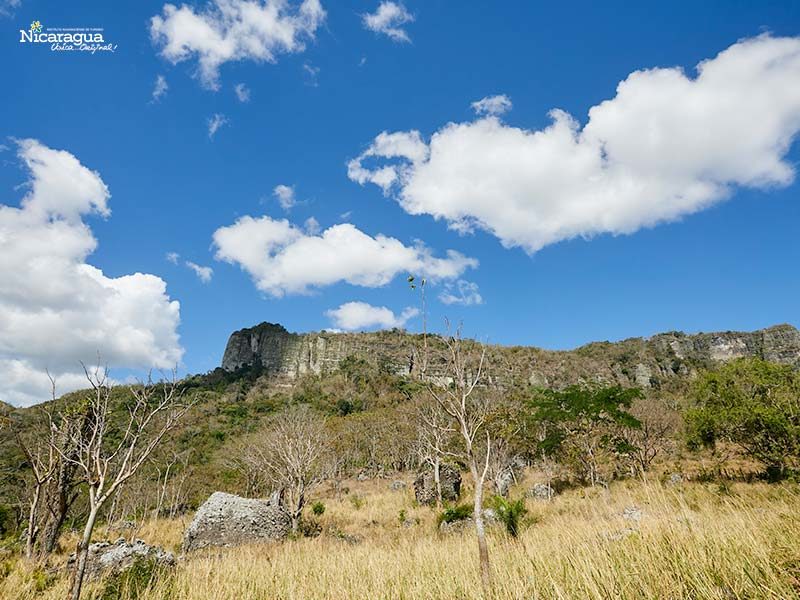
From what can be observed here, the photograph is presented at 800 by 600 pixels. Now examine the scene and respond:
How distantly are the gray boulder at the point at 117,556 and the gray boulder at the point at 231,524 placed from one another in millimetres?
4409

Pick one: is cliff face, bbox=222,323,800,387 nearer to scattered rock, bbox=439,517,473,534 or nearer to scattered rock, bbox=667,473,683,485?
scattered rock, bbox=667,473,683,485

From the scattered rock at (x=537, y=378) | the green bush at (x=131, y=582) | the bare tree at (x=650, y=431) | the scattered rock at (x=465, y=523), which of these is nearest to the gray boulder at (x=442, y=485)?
the scattered rock at (x=465, y=523)

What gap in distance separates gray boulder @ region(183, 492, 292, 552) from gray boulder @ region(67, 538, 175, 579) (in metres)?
4.41

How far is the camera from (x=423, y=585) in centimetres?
502

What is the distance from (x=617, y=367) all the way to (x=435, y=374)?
113 metres

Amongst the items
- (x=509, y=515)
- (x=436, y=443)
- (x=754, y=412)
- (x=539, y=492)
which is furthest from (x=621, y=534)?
(x=539, y=492)

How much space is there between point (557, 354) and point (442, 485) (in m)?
99.2

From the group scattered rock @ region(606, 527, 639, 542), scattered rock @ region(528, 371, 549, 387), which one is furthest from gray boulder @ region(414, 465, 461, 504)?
scattered rock @ region(528, 371, 549, 387)

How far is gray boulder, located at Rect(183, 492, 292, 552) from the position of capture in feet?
47.1

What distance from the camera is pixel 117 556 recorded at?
30.7 ft

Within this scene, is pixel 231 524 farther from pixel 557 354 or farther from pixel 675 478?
pixel 557 354

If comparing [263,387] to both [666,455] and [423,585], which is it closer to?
[666,455]

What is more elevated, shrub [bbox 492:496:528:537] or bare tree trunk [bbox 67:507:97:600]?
bare tree trunk [bbox 67:507:97:600]

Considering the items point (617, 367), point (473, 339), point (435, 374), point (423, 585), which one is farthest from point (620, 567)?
point (617, 367)
